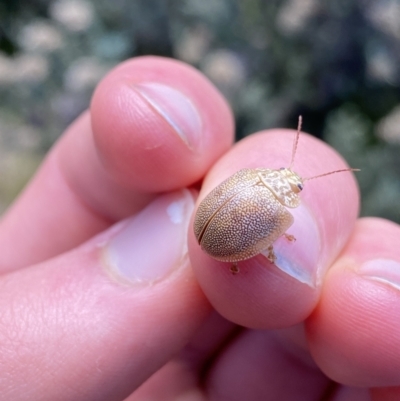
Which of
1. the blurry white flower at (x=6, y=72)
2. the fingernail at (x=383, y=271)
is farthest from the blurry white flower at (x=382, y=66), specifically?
the blurry white flower at (x=6, y=72)

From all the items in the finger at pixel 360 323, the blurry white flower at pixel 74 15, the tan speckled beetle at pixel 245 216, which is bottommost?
the finger at pixel 360 323

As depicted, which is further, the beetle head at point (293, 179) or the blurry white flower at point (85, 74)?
the blurry white flower at point (85, 74)

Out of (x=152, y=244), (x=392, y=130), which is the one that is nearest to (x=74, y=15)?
(x=392, y=130)

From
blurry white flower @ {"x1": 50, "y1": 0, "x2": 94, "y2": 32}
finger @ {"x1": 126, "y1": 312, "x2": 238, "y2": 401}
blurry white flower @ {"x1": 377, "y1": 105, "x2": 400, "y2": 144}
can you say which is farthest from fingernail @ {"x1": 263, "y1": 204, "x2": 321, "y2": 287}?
blurry white flower @ {"x1": 50, "y1": 0, "x2": 94, "y2": 32}

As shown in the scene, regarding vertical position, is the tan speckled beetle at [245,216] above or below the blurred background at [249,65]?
above

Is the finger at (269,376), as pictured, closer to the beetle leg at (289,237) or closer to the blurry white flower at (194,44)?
the beetle leg at (289,237)

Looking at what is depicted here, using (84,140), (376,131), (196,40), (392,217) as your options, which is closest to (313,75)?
(376,131)

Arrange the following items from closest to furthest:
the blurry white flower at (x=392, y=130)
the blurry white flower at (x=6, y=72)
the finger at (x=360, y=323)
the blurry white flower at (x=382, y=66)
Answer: the finger at (x=360, y=323) → the blurry white flower at (x=392, y=130) → the blurry white flower at (x=382, y=66) → the blurry white flower at (x=6, y=72)

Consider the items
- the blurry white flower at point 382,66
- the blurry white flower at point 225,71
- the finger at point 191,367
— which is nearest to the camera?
the finger at point 191,367
